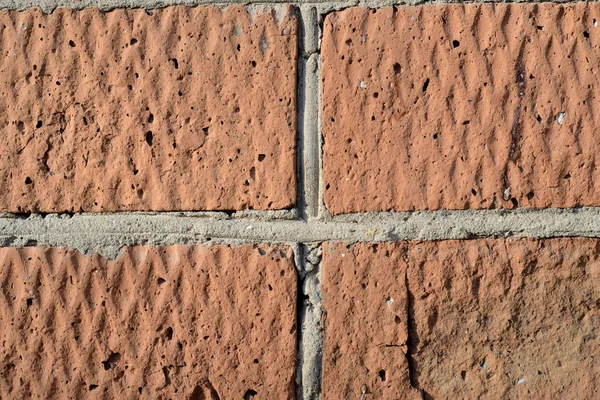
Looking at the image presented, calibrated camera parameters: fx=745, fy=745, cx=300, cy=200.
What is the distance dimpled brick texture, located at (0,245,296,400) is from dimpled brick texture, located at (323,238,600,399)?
3.5 inches

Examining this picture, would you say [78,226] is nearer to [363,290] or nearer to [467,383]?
[363,290]

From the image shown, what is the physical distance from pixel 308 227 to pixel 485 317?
220mm

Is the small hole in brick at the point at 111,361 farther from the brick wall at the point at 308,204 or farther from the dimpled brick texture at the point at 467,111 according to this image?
the dimpled brick texture at the point at 467,111

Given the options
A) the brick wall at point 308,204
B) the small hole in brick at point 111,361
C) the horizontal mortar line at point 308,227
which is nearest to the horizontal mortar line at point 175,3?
the brick wall at point 308,204

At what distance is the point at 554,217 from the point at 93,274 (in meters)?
0.52

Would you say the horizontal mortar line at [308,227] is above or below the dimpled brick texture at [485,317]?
above

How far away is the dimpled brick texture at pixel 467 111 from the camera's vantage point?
0.82 m

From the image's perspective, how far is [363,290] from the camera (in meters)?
0.83

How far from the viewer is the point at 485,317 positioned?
0.82 m

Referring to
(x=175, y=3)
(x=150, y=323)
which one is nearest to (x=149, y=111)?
(x=175, y=3)

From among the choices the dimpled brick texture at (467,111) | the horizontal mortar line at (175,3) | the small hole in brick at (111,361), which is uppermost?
the horizontal mortar line at (175,3)

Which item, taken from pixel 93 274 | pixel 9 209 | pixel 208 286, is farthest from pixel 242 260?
pixel 9 209

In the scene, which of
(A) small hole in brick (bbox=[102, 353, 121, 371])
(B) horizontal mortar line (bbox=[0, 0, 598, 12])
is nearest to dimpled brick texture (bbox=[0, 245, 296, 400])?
(A) small hole in brick (bbox=[102, 353, 121, 371])

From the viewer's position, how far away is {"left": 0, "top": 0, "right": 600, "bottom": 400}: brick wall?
823 millimetres
